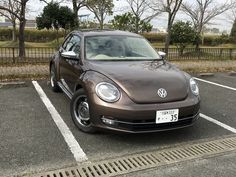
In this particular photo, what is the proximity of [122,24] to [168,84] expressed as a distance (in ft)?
52.3

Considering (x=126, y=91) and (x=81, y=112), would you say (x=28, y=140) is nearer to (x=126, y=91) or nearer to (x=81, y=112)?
(x=81, y=112)

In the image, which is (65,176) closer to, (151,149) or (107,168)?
(107,168)

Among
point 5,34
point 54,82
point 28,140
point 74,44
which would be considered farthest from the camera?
point 5,34

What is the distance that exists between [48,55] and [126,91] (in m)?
7.66

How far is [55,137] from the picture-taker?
3.94 m

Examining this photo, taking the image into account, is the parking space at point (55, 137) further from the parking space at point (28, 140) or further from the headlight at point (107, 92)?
the headlight at point (107, 92)

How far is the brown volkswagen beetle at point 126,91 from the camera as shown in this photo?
11.8 ft

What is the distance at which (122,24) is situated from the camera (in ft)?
63.2

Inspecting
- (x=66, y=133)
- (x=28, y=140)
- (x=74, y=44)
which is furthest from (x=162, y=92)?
(x=74, y=44)

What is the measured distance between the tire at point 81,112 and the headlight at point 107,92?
1.09 feet

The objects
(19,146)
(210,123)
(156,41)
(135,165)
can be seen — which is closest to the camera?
(135,165)

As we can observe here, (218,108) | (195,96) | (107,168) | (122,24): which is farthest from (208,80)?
(122,24)

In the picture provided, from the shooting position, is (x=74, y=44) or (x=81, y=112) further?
(x=74, y=44)

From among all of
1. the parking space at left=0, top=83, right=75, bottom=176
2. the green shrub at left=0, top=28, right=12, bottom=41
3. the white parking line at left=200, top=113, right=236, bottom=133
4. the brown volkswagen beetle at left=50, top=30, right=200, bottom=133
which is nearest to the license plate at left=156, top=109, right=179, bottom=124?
the brown volkswagen beetle at left=50, top=30, right=200, bottom=133
